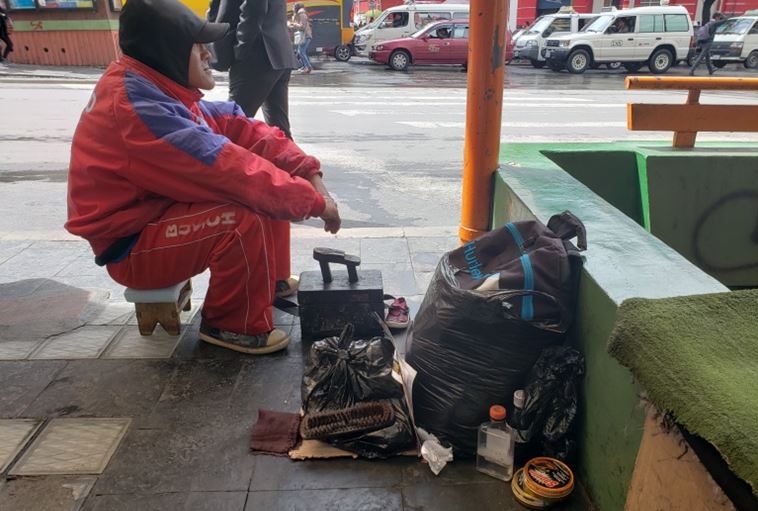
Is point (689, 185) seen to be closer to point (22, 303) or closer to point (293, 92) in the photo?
point (22, 303)

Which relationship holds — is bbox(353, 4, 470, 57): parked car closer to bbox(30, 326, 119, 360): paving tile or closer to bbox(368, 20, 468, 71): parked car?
bbox(368, 20, 468, 71): parked car

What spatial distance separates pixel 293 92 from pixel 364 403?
39.9ft

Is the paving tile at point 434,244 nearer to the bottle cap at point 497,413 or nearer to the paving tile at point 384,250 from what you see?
the paving tile at point 384,250

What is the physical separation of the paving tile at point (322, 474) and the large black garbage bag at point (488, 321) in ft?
0.80

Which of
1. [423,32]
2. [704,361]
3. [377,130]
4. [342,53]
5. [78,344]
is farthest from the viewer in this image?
[342,53]

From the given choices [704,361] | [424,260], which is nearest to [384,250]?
[424,260]

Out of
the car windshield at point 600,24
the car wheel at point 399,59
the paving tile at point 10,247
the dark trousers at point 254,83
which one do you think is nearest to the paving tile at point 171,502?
the paving tile at point 10,247

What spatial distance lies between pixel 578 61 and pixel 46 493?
1984cm

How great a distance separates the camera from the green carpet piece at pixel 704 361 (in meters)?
1.08

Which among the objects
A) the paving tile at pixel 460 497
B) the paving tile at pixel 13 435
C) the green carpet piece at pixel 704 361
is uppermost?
the green carpet piece at pixel 704 361

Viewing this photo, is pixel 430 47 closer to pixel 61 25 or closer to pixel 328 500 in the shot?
pixel 61 25

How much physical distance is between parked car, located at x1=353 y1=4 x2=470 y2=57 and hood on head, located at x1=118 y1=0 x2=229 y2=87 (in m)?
18.4

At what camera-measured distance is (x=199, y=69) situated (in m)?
2.72

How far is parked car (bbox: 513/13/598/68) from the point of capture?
2009cm
